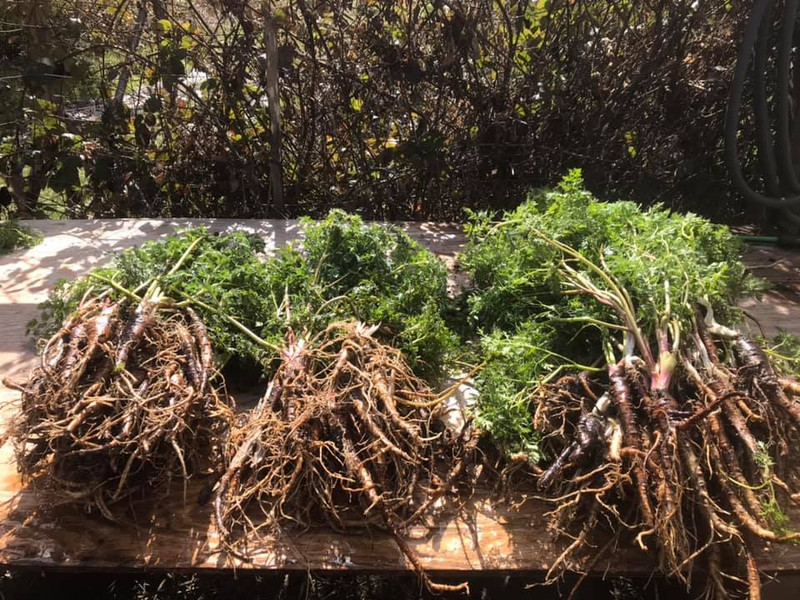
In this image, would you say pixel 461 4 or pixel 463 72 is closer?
pixel 461 4

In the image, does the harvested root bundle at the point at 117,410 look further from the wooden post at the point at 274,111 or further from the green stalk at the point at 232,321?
the wooden post at the point at 274,111

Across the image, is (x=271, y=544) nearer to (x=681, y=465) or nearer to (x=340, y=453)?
(x=340, y=453)

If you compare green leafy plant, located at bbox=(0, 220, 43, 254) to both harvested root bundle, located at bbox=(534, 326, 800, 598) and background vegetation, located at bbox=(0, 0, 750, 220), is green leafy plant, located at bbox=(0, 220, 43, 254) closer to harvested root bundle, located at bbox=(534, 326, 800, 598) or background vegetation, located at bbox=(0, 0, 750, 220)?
background vegetation, located at bbox=(0, 0, 750, 220)

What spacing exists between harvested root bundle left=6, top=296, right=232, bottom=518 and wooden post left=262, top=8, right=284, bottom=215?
2391 millimetres

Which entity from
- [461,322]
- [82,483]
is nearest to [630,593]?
[461,322]

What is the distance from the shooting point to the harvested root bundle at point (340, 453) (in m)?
1.79

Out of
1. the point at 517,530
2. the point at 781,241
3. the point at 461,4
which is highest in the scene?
the point at 461,4

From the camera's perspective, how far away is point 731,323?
2295mm

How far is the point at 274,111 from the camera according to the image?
13.7 ft

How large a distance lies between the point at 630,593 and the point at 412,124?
10.8 ft

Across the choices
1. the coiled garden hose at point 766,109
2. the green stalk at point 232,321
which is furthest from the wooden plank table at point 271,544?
the coiled garden hose at point 766,109

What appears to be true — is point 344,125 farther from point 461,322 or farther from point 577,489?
point 577,489

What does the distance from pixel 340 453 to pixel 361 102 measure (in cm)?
320

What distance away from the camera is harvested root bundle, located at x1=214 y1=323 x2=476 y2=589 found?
5.86ft
